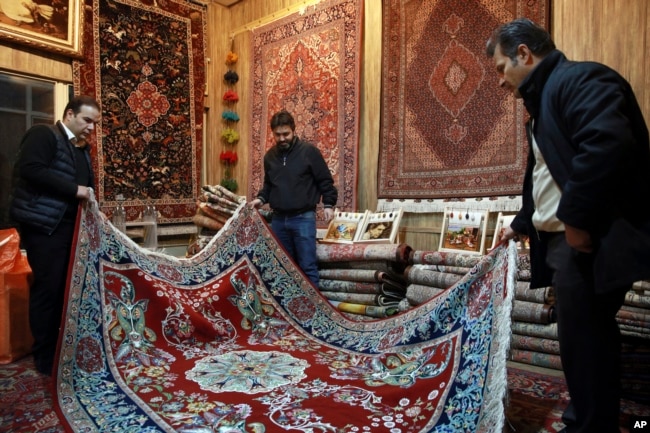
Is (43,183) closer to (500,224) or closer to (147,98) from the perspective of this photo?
(147,98)

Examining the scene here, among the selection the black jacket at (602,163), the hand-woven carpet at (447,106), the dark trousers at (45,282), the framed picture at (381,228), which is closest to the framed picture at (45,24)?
the dark trousers at (45,282)

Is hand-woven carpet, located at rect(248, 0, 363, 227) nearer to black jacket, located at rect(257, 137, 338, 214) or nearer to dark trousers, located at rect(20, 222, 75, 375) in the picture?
black jacket, located at rect(257, 137, 338, 214)

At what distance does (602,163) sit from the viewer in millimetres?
1242

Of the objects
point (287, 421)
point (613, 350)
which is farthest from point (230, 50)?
point (613, 350)

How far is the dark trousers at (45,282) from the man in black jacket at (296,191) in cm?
158

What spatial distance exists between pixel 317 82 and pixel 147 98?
6.20 ft

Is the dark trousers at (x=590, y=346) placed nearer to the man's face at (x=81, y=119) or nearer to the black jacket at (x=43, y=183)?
the black jacket at (x=43, y=183)

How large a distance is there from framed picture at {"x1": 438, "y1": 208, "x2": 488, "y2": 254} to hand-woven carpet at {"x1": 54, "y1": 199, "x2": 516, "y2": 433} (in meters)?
1.23

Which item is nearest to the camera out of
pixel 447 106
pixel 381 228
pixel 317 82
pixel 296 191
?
pixel 296 191

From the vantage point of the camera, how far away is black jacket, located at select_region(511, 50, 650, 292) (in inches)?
49.2

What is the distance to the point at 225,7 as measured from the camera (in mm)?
5895

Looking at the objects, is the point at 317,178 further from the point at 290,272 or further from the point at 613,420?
the point at 613,420

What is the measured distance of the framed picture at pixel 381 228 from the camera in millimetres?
4012

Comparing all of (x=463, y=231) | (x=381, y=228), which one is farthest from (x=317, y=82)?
(x=463, y=231)
